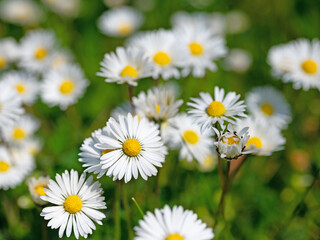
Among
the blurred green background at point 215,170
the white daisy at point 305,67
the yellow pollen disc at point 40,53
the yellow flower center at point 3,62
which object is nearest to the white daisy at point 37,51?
the yellow pollen disc at point 40,53

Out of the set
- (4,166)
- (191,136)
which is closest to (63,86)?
(4,166)

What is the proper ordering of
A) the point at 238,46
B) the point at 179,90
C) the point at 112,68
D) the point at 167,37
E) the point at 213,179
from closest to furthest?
the point at 112,68 < the point at 167,37 < the point at 213,179 < the point at 179,90 < the point at 238,46

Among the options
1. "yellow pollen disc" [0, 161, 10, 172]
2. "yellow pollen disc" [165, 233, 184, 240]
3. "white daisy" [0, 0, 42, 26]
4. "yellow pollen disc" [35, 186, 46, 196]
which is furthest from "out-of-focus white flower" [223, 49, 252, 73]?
"yellow pollen disc" [165, 233, 184, 240]

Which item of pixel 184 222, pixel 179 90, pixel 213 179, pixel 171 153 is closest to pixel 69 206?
pixel 184 222

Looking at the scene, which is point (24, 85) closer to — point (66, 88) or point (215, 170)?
point (66, 88)

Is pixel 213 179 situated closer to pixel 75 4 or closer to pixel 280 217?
pixel 280 217

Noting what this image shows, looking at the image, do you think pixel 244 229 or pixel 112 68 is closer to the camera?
pixel 112 68

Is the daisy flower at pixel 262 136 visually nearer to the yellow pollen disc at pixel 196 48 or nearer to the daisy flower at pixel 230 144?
the daisy flower at pixel 230 144
